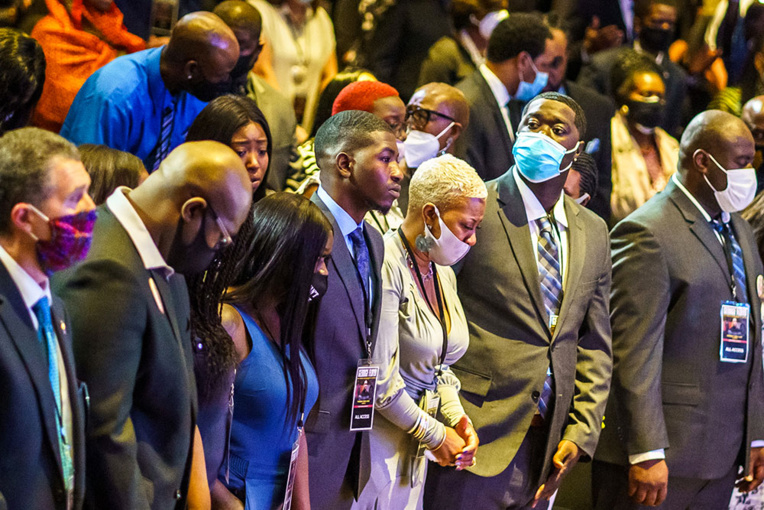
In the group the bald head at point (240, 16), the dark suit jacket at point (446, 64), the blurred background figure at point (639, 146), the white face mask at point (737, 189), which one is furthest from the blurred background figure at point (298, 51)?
the white face mask at point (737, 189)

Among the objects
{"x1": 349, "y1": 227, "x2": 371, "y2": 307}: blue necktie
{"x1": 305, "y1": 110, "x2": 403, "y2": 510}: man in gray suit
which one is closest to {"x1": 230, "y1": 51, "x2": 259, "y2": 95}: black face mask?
{"x1": 305, "y1": 110, "x2": 403, "y2": 510}: man in gray suit

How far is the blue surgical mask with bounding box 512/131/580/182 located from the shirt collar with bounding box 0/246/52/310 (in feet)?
7.48

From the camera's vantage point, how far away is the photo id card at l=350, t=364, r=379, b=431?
3090 mm

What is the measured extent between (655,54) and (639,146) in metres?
1.50

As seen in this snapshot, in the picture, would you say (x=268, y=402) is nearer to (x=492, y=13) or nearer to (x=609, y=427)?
(x=609, y=427)

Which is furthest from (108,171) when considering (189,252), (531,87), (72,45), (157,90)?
(531,87)

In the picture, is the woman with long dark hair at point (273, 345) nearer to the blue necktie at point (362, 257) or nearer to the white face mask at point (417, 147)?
the blue necktie at point (362, 257)

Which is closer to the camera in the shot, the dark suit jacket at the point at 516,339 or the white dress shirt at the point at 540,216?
the dark suit jacket at the point at 516,339

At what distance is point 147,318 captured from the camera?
81.4 inches

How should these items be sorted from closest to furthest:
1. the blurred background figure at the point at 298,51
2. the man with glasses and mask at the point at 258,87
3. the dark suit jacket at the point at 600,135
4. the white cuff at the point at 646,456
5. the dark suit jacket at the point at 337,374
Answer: the dark suit jacket at the point at 337,374
the white cuff at the point at 646,456
the man with glasses and mask at the point at 258,87
the dark suit jacket at the point at 600,135
the blurred background figure at the point at 298,51

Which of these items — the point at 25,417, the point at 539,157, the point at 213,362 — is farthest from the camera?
the point at 539,157

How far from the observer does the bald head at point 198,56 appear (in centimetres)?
370

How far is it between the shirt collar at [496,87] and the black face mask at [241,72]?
1273 millimetres

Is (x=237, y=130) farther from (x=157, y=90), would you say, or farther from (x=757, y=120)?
(x=757, y=120)
